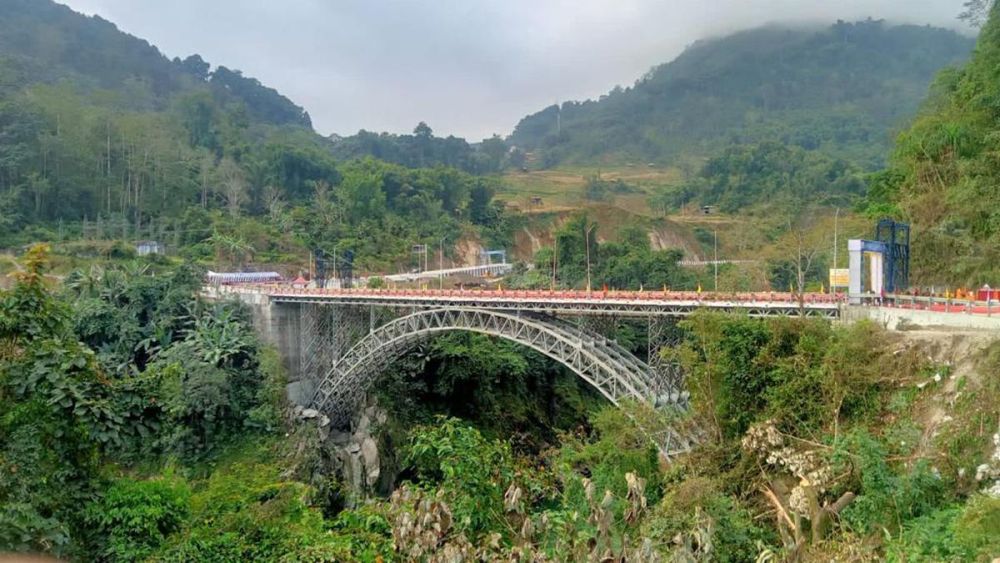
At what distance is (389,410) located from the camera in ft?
90.9

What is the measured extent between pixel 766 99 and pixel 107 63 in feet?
371

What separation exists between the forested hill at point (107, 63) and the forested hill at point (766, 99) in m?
52.1

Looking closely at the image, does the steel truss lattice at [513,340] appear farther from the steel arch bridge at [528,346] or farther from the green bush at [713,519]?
the green bush at [713,519]

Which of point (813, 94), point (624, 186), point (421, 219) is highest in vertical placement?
point (813, 94)

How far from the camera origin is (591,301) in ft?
63.1

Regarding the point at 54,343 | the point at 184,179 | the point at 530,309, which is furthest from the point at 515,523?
the point at 184,179

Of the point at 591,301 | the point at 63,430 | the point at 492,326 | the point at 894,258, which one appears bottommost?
the point at 63,430

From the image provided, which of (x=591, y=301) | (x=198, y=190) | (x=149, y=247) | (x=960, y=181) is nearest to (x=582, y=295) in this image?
(x=591, y=301)

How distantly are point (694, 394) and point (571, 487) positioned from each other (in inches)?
328

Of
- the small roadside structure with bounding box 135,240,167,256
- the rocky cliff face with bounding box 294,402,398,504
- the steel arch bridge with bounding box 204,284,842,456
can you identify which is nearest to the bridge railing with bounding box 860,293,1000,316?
the steel arch bridge with bounding box 204,284,842,456

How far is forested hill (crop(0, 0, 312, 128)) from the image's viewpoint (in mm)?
83125

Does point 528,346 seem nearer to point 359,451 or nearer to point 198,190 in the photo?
point 359,451

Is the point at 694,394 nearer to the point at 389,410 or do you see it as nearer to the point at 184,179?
the point at 389,410

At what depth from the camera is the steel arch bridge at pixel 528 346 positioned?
60.2 feet
